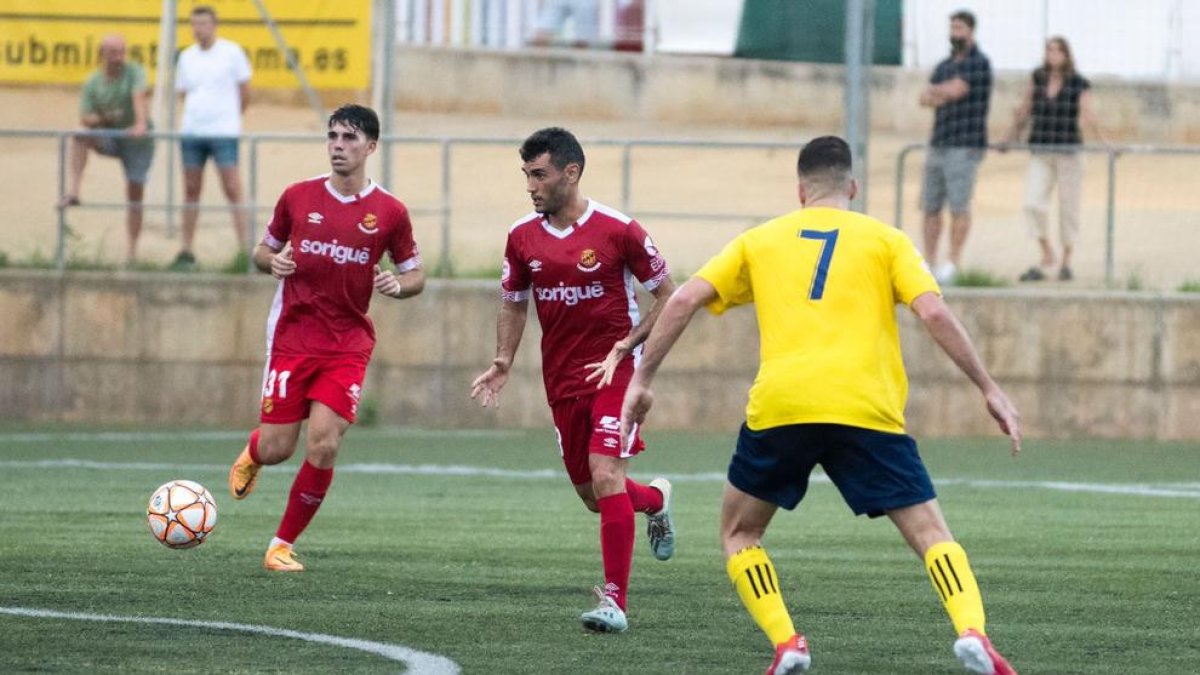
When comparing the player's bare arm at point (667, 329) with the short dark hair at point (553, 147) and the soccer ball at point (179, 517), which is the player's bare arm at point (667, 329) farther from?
the soccer ball at point (179, 517)

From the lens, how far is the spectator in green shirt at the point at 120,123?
19.3 meters

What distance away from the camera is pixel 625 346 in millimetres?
8406

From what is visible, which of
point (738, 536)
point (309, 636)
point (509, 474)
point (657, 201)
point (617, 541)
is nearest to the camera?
point (738, 536)

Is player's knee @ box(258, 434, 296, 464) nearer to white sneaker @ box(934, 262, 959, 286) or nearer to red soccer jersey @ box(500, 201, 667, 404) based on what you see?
red soccer jersey @ box(500, 201, 667, 404)

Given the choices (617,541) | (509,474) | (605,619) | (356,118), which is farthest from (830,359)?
(509,474)

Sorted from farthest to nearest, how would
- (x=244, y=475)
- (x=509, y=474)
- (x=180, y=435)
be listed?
1. (x=180, y=435)
2. (x=509, y=474)
3. (x=244, y=475)

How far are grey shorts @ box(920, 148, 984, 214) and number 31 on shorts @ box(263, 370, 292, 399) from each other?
30.2 feet

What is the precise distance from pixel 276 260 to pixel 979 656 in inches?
190

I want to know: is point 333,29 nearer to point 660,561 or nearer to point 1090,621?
point 660,561

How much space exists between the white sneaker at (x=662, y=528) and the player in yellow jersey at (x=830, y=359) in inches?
103

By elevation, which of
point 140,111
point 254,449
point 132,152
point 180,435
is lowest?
point 180,435

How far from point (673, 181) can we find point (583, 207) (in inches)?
458

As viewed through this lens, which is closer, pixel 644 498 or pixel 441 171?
pixel 644 498

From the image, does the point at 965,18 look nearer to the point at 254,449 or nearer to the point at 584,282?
the point at 254,449
